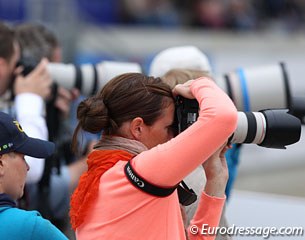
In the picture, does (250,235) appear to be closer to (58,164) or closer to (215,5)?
(58,164)

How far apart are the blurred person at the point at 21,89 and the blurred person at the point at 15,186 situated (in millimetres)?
903

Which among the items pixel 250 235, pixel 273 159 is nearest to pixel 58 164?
pixel 250 235

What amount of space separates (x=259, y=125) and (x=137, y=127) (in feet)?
1.20

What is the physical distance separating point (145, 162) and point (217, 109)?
24cm

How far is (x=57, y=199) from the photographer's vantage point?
3.59m

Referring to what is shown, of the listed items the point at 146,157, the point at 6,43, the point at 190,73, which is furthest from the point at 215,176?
the point at 6,43

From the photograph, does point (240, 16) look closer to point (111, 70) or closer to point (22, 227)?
point (111, 70)

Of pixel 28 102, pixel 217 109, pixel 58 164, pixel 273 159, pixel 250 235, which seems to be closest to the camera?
pixel 217 109

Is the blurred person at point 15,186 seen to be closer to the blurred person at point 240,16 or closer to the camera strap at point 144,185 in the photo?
the camera strap at point 144,185

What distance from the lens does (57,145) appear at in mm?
3875

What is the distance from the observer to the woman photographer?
7.36 ft

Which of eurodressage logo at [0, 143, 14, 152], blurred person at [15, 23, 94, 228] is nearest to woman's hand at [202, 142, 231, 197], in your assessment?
eurodressage logo at [0, 143, 14, 152]

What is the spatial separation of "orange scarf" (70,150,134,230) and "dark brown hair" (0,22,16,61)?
3.91ft

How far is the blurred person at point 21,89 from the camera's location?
3363mm
